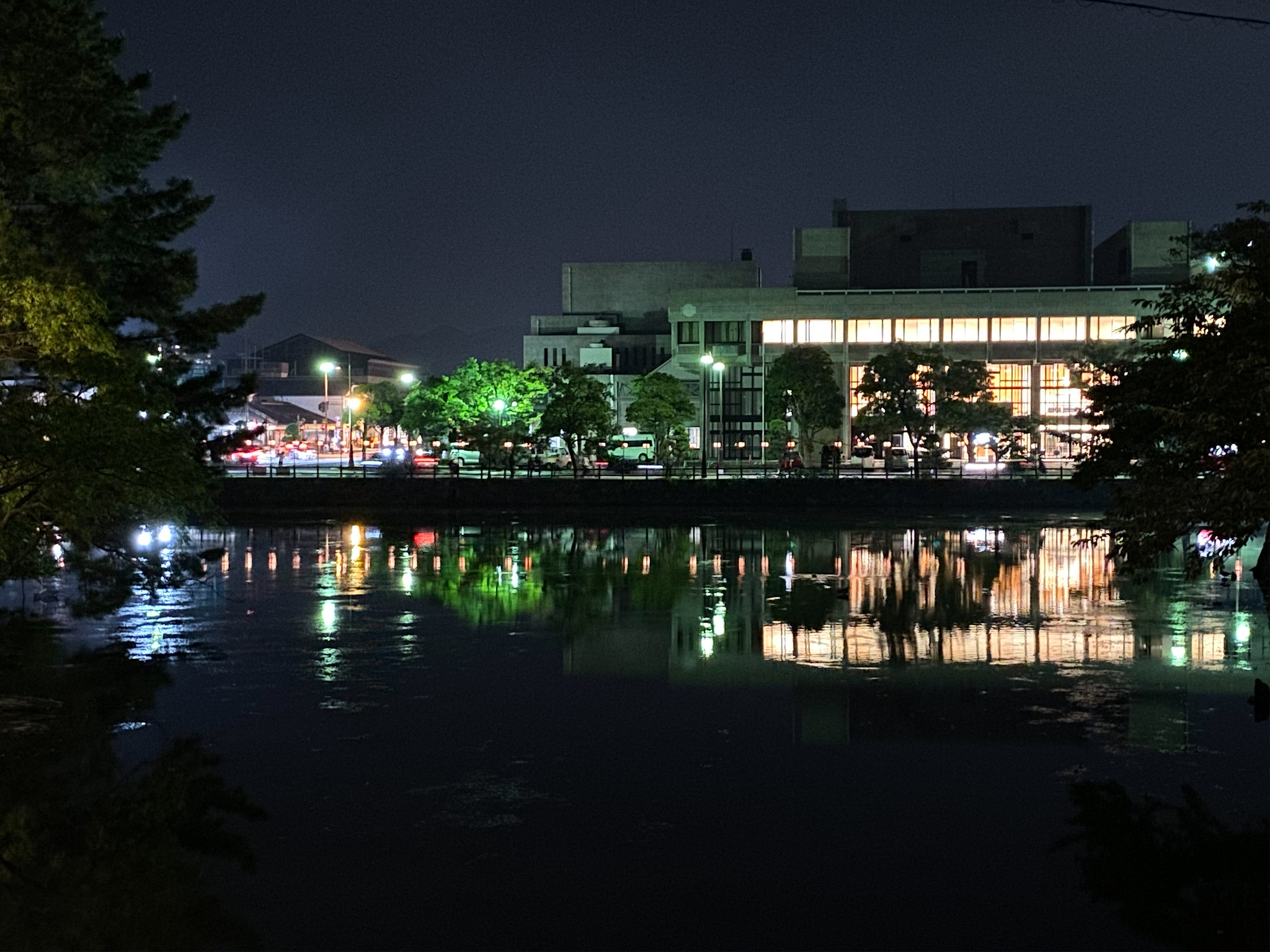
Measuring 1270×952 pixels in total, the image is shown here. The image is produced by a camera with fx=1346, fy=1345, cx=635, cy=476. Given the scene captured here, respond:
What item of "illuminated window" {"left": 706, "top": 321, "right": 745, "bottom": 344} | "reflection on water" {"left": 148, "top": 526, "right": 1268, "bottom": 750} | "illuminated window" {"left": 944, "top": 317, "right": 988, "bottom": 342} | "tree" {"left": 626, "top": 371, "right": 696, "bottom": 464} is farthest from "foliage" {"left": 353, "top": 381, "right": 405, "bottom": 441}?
"reflection on water" {"left": 148, "top": 526, "right": 1268, "bottom": 750}

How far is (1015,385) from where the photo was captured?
3821 inches

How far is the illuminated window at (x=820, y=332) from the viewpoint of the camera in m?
98.9

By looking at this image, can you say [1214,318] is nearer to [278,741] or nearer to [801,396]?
[278,741]

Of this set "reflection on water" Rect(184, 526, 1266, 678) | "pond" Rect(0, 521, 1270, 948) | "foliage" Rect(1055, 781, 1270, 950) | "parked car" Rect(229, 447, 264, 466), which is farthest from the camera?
"parked car" Rect(229, 447, 264, 466)

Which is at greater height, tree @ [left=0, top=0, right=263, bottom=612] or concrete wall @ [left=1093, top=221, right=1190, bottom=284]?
concrete wall @ [left=1093, top=221, right=1190, bottom=284]

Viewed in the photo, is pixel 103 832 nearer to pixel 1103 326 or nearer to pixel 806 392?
pixel 806 392

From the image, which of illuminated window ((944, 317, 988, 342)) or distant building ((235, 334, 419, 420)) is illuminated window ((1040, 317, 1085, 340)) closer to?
illuminated window ((944, 317, 988, 342))

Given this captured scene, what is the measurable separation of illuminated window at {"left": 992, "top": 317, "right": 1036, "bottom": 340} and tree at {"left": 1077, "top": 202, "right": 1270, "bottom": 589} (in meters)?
82.3

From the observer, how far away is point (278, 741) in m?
16.8

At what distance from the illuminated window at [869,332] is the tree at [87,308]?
7312 centimetres

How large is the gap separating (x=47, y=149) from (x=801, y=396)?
226 feet

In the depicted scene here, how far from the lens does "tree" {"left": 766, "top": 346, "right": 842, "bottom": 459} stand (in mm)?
87312

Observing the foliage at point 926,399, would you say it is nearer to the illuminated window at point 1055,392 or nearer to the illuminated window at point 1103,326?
the illuminated window at point 1055,392

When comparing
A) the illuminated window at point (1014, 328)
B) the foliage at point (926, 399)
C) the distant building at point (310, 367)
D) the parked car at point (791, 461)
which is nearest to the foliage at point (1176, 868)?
the parked car at point (791, 461)
